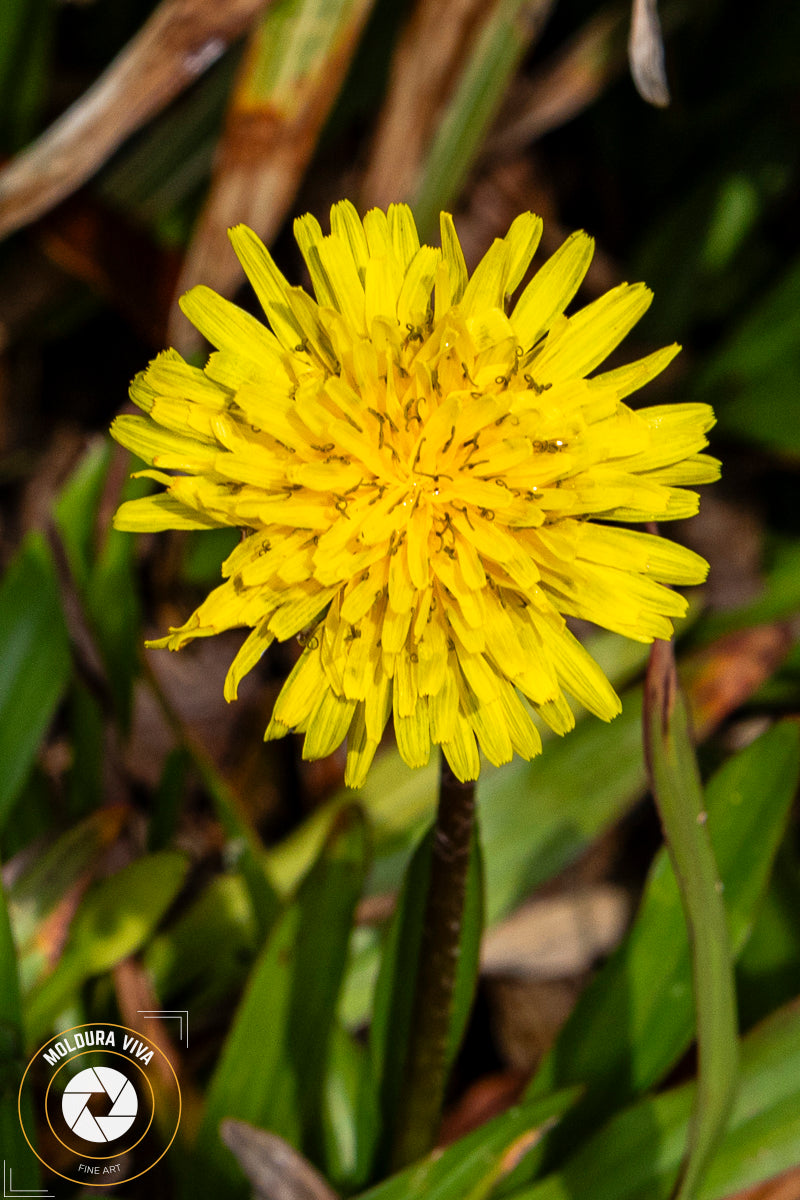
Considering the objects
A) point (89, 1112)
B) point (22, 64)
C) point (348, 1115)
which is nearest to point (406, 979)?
point (348, 1115)

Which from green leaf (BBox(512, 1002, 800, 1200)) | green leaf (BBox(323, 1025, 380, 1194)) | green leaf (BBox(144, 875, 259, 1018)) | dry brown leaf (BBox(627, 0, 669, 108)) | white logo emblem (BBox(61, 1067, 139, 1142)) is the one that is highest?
dry brown leaf (BBox(627, 0, 669, 108))

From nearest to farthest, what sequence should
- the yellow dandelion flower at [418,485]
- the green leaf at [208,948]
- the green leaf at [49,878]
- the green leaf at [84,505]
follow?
the yellow dandelion flower at [418,485] < the green leaf at [49,878] < the green leaf at [208,948] < the green leaf at [84,505]

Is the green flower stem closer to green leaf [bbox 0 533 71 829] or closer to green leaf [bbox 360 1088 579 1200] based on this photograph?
green leaf [bbox 360 1088 579 1200]

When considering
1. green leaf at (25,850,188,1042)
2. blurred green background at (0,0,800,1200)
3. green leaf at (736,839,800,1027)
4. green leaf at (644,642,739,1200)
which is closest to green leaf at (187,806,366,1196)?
blurred green background at (0,0,800,1200)

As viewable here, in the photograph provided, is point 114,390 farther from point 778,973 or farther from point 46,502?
point 778,973

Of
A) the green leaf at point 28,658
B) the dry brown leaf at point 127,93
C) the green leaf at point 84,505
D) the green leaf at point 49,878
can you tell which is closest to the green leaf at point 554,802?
the green leaf at point 49,878

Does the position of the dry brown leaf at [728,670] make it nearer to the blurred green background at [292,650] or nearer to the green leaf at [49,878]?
the blurred green background at [292,650]

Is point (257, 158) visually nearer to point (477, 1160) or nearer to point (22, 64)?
point (22, 64)
